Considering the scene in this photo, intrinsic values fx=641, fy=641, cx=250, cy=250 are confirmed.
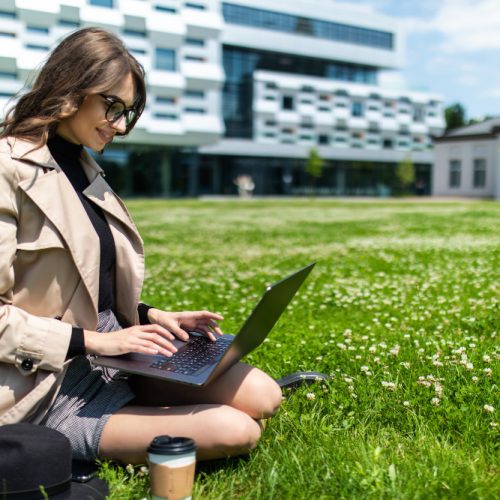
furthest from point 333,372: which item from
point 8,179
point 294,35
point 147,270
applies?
point 294,35

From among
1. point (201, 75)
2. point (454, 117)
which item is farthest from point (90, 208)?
point (454, 117)

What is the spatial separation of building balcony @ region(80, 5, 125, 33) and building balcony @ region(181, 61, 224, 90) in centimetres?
885

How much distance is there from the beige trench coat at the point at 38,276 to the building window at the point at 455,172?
65.6m

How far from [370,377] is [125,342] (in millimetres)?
2027

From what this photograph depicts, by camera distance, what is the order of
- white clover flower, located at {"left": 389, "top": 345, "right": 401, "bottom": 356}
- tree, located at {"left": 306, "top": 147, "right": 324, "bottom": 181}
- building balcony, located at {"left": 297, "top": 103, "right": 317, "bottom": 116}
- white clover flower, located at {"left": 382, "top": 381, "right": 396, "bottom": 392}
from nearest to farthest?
white clover flower, located at {"left": 382, "top": 381, "right": 396, "bottom": 392}
white clover flower, located at {"left": 389, "top": 345, "right": 401, "bottom": 356}
tree, located at {"left": 306, "top": 147, "right": 324, "bottom": 181}
building balcony, located at {"left": 297, "top": 103, "right": 317, "bottom": 116}

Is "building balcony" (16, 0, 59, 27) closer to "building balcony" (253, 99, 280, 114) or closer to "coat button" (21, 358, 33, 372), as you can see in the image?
"coat button" (21, 358, 33, 372)

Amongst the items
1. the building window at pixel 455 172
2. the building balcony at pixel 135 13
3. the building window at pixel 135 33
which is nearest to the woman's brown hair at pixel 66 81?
the building balcony at pixel 135 13

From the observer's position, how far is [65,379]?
299 cm

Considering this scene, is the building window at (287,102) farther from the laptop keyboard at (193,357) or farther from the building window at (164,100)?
the laptop keyboard at (193,357)

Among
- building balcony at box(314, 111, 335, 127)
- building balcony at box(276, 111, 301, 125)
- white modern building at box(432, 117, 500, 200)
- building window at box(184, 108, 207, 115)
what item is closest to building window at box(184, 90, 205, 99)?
building window at box(184, 108, 207, 115)

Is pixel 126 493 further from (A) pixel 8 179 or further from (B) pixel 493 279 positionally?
(B) pixel 493 279

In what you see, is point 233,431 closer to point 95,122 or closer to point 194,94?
point 95,122

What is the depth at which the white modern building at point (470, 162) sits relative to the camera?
60.2 m

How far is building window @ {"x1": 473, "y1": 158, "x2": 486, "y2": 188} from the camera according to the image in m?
61.8
